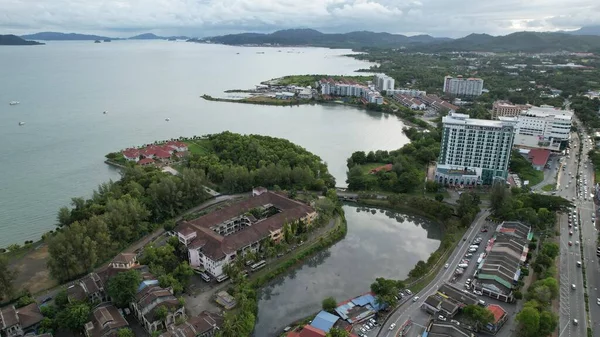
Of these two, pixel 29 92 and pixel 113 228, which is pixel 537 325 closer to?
pixel 113 228

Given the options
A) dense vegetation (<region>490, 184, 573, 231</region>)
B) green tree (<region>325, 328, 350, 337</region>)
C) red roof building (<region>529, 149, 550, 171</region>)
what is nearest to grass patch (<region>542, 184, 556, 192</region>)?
red roof building (<region>529, 149, 550, 171</region>)

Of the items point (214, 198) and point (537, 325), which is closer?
point (537, 325)

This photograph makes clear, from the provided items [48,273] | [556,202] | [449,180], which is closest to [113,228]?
[48,273]

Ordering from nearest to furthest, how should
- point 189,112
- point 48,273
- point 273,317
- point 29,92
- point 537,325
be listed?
point 537,325, point 273,317, point 48,273, point 189,112, point 29,92

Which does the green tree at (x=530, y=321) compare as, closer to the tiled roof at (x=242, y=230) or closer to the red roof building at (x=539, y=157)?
the tiled roof at (x=242, y=230)

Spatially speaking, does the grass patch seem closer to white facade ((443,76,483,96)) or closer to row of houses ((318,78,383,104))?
row of houses ((318,78,383,104))

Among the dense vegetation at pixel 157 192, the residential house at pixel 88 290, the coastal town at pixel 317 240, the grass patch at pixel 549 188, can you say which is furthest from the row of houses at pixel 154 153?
the grass patch at pixel 549 188

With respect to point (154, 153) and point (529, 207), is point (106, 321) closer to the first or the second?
point (154, 153)
